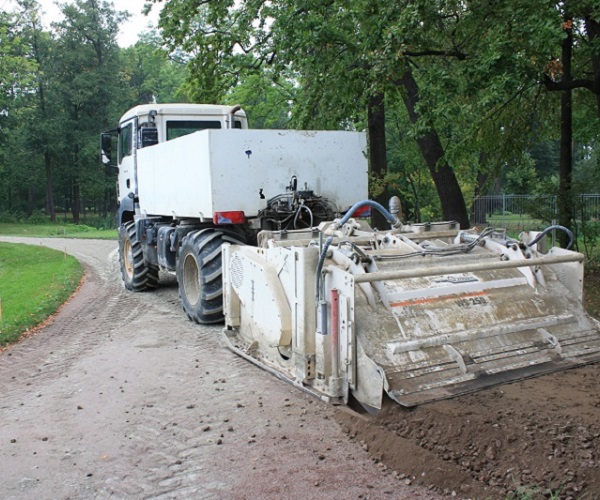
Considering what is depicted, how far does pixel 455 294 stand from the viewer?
555cm

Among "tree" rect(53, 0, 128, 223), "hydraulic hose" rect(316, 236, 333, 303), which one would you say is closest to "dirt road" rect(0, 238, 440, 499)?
"hydraulic hose" rect(316, 236, 333, 303)

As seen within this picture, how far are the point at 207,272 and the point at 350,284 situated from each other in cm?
361

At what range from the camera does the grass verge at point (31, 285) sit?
9.13m

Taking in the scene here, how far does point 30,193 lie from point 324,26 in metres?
51.6

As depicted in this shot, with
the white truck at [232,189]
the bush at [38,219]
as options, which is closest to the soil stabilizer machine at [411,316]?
the white truck at [232,189]

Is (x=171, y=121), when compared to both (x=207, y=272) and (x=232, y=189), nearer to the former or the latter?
(x=232, y=189)

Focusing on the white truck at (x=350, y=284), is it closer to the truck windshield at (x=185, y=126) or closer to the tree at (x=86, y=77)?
the truck windshield at (x=185, y=126)

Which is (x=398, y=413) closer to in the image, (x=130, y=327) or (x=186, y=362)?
(x=186, y=362)

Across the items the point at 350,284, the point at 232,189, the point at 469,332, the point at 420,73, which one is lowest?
the point at 469,332

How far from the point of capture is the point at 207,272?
821 centimetres

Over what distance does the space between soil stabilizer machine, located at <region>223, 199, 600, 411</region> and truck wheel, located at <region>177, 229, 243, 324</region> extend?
1.78m

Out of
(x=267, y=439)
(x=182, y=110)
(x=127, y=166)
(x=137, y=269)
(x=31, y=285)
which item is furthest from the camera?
(x=31, y=285)

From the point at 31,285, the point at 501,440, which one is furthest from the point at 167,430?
the point at 31,285

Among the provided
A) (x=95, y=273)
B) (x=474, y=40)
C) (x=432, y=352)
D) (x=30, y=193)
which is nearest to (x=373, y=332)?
(x=432, y=352)
